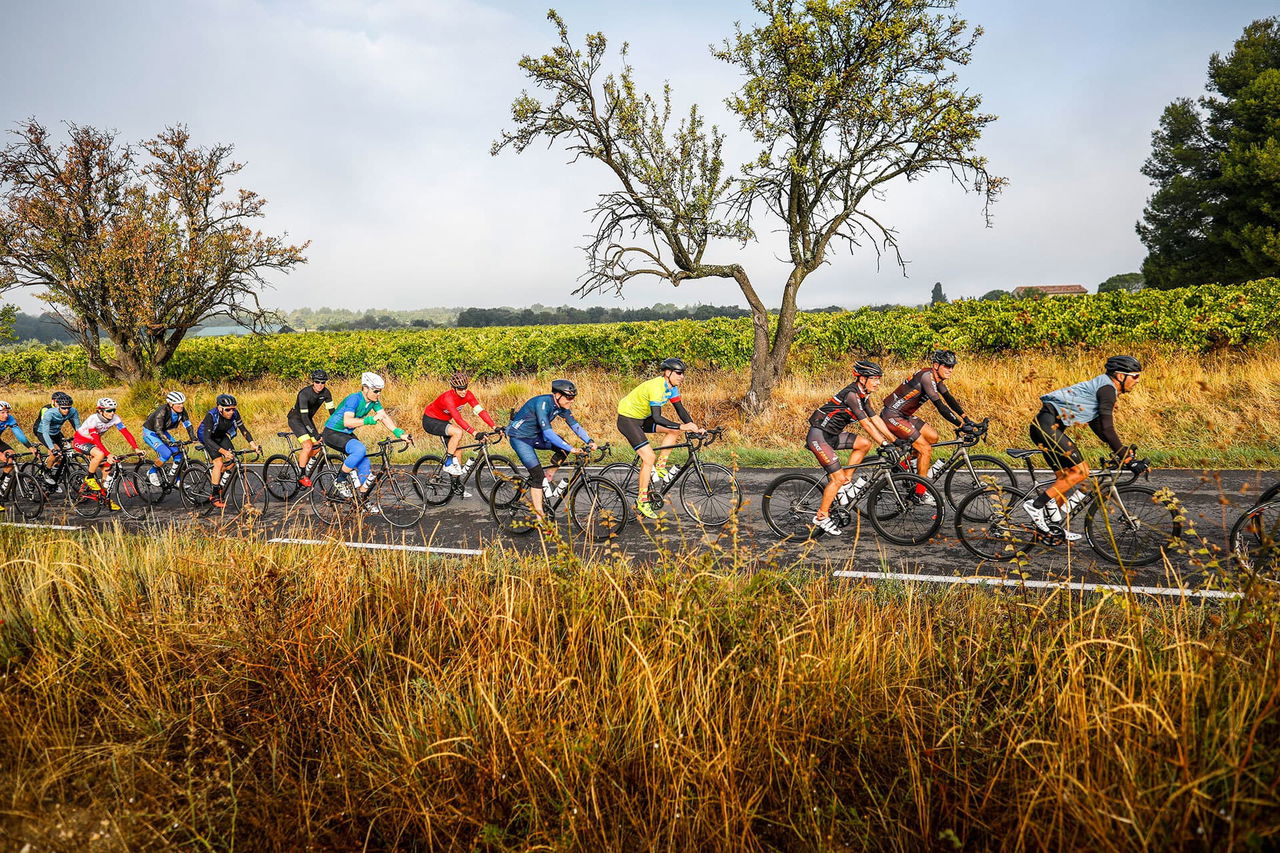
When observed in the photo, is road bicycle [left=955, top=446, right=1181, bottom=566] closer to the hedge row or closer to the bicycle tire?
the bicycle tire

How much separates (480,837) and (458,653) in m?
1.35

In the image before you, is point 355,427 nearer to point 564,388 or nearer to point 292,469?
point 292,469

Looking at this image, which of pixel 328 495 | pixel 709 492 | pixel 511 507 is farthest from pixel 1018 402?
pixel 328 495

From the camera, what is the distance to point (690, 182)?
13688mm

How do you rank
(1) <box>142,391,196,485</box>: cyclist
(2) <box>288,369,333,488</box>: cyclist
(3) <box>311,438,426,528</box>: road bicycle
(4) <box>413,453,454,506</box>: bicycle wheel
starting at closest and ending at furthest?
(3) <box>311,438,426,528</box>: road bicycle, (4) <box>413,453,454,506</box>: bicycle wheel, (2) <box>288,369,333,488</box>: cyclist, (1) <box>142,391,196,485</box>: cyclist

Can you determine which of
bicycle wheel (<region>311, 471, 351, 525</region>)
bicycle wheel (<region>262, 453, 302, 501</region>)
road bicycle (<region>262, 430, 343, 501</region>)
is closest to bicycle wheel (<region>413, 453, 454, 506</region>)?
bicycle wheel (<region>311, 471, 351, 525</region>)

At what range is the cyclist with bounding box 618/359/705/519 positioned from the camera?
777 cm

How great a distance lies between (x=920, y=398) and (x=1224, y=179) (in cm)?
3038

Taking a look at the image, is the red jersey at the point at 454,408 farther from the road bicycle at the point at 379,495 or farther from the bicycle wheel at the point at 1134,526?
the bicycle wheel at the point at 1134,526

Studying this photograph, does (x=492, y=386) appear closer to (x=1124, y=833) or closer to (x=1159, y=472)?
(x=1159, y=472)

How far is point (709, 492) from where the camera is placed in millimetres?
8016

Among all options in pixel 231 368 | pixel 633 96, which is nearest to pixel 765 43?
pixel 633 96

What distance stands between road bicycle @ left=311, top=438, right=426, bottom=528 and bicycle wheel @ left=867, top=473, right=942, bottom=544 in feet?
19.3

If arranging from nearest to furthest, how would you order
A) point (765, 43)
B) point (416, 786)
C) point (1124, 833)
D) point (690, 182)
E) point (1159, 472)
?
point (1124, 833), point (416, 786), point (1159, 472), point (765, 43), point (690, 182)
